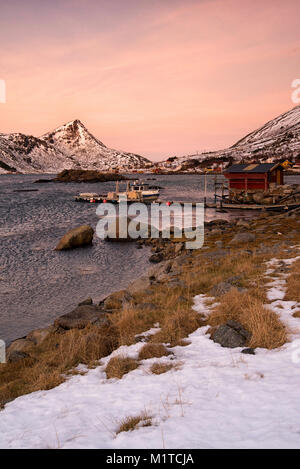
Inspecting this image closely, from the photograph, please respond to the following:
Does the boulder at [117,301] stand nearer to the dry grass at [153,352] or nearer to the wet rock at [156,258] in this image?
the dry grass at [153,352]

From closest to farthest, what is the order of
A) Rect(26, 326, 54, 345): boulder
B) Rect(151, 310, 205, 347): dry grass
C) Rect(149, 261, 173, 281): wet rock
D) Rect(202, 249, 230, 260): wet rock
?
Rect(151, 310, 205, 347): dry grass, Rect(26, 326, 54, 345): boulder, Rect(149, 261, 173, 281): wet rock, Rect(202, 249, 230, 260): wet rock

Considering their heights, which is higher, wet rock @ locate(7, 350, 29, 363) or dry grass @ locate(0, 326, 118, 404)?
dry grass @ locate(0, 326, 118, 404)

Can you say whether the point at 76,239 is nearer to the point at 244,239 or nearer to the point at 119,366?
the point at 244,239

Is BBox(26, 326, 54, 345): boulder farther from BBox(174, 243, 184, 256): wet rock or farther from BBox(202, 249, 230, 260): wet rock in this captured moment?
BBox(174, 243, 184, 256): wet rock

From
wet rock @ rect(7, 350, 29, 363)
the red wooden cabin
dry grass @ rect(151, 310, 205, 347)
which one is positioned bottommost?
wet rock @ rect(7, 350, 29, 363)

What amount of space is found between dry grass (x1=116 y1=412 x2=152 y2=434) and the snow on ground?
0.09 meters

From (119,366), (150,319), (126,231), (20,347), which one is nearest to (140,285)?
(150,319)

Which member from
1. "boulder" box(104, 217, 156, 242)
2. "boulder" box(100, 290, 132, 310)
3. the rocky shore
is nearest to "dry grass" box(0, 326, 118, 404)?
the rocky shore

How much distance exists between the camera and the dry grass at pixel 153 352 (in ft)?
21.1

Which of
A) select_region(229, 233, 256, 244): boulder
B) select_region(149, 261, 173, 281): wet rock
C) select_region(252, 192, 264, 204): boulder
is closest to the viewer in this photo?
select_region(149, 261, 173, 281): wet rock

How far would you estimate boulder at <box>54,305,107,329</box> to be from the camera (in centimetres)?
944

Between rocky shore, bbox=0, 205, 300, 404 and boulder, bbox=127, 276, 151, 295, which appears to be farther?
boulder, bbox=127, 276, 151, 295

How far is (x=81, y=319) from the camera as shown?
984 cm
